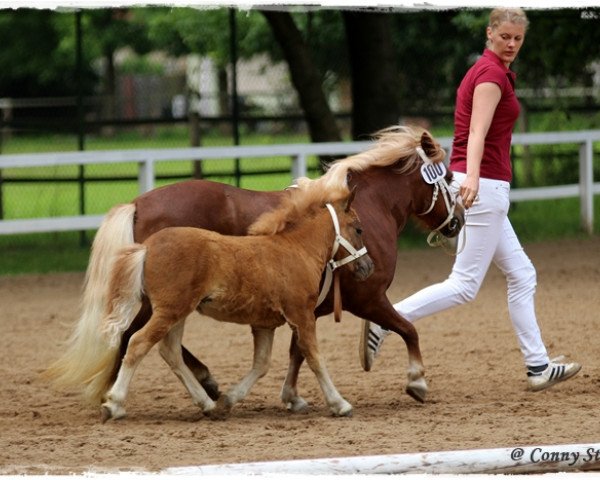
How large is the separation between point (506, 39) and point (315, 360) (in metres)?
2.11

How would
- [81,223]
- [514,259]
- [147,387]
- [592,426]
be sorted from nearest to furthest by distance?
[592,426]
[514,259]
[147,387]
[81,223]

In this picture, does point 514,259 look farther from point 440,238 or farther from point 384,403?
point 384,403

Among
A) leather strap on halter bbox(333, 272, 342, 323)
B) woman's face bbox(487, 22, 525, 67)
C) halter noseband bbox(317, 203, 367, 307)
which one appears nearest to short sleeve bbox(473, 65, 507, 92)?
woman's face bbox(487, 22, 525, 67)

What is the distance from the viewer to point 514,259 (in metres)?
7.19

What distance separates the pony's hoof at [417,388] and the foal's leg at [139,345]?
4.70ft

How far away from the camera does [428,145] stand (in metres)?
7.22

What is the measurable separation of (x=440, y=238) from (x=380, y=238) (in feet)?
2.29

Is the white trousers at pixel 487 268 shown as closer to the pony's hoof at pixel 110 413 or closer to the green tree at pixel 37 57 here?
the pony's hoof at pixel 110 413

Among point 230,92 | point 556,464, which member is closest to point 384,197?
point 556,464

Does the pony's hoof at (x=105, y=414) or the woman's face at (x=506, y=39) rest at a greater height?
the woman's face at (x=506, y=39)

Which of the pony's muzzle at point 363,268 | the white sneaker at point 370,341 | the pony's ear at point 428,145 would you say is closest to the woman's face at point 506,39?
the pony's ear at point 428,145

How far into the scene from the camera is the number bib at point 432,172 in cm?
719

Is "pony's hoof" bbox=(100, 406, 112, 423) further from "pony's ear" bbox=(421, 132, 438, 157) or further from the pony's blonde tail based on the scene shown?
"pony's ear" bbox=(421, 132, 438, 157)

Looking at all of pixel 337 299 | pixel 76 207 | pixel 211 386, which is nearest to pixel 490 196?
pixel 337 299
